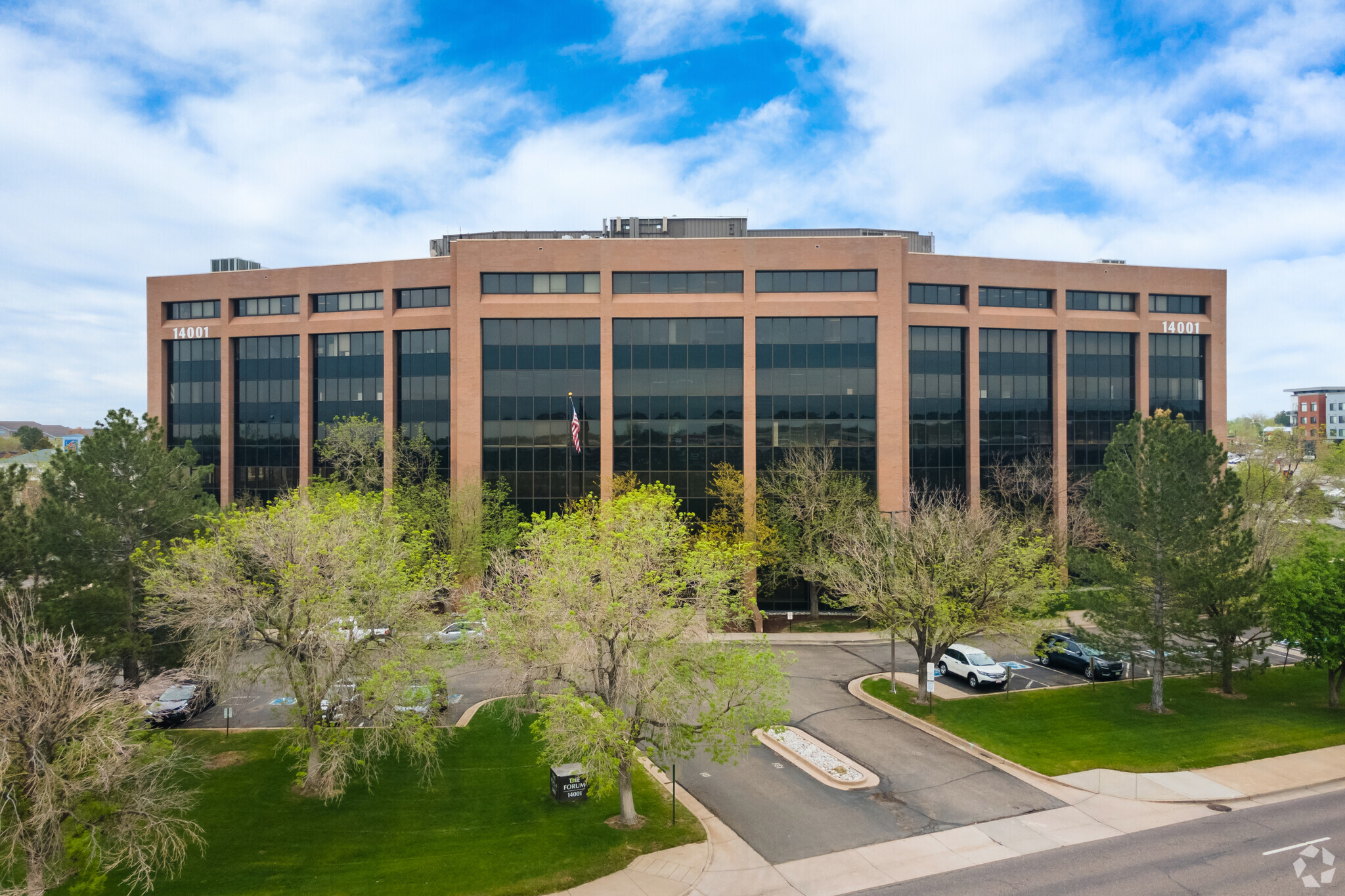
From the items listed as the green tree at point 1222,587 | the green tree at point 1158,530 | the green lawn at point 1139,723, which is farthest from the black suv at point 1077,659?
the green tree at point 1222,587

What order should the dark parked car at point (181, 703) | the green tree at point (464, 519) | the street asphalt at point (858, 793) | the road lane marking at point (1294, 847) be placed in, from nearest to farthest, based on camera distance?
the road lane marking at point (1294, 847) → the street asphalt at point (858, 793) → the dark parked car at point (181, 703) → the green tree at point (464, 519)

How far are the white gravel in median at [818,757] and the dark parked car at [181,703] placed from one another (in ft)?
72.3

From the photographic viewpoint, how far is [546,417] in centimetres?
4709

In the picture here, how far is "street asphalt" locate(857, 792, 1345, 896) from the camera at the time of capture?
16172 millimetres

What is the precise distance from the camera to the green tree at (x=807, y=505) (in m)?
42.4

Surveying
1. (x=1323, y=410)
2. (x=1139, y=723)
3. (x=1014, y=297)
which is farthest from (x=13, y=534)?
(x=1323, y=410)

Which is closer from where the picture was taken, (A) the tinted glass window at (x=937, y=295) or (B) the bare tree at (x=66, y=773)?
(B) the bare tree at (x=66, y=773)

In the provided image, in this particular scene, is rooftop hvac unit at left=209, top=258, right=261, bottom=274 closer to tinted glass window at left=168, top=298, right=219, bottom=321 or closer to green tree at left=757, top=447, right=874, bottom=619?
tinted glass window at left=168, top=298, right=219, bottom=321

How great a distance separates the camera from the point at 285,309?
52219 millimetres

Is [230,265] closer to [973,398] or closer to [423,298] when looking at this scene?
[423,298]

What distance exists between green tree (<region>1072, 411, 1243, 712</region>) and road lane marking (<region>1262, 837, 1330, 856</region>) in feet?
31.1

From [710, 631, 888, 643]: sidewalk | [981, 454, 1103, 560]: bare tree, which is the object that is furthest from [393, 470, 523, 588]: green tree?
[981, 454, 1103, 560]: bare tree

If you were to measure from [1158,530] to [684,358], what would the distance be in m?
28.1

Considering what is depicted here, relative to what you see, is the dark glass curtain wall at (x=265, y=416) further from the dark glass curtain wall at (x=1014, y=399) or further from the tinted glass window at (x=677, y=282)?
the dark glass curtain wall at (x=1014, y=399)
